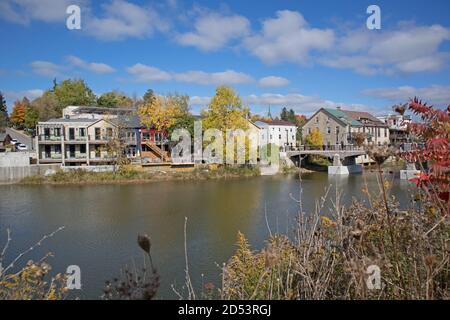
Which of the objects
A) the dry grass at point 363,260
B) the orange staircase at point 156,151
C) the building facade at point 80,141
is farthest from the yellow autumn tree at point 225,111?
the dry grass at point 363,260

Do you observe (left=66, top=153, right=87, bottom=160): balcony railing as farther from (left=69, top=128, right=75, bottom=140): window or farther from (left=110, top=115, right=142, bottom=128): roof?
(left=110, top=115, right=142, bottom=128): roof

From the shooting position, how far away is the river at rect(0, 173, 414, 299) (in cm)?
1012

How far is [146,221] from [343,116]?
43.5 m

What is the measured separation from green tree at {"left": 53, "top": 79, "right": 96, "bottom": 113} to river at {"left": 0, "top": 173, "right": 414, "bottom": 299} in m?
35.9

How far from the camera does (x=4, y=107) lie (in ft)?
223

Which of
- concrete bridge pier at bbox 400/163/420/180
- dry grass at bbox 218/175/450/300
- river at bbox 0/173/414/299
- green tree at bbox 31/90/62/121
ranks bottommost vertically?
river at bbox 0/173/414/299

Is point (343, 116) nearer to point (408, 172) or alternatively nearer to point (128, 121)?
point (128, 121)

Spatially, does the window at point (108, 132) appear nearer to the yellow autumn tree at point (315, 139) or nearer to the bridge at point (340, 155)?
the bridge at point (340, 155)

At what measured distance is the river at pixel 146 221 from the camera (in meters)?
10.1

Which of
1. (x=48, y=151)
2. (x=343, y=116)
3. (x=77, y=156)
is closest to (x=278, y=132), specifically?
(x=343, y=116)

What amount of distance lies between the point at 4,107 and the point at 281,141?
176 feet

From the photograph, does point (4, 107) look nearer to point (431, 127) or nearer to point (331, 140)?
point (331, 140)

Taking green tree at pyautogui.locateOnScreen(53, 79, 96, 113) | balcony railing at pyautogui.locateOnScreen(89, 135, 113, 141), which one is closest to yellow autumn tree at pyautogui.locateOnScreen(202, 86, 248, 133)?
balcony railing at pyautogui.locateOnScreen(89, 135, 113, 141)
